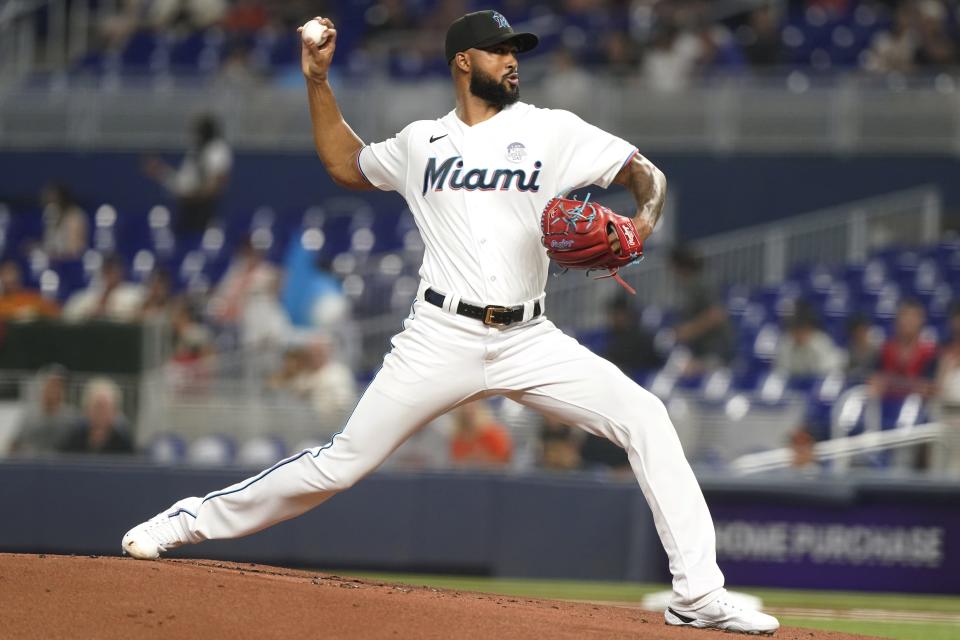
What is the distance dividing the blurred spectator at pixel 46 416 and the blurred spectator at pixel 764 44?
324 inches

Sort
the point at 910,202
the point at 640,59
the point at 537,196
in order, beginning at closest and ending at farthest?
1. the point at 537,196
2. the point at 910,202
3. the point at 640,59

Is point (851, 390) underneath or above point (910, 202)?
underneath

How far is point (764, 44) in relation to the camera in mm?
16281

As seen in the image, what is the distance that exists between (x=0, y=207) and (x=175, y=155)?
204 cm

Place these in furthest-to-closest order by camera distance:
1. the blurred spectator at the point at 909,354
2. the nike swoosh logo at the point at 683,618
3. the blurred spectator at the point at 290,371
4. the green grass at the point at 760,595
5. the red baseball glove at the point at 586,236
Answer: the blurred spectator at the point at 909,354
the blurred spectator at the point at 290,371
the green grass at the point at 760,595
the nike swoosh logo at the point at 683,618
the red baseball glove at the point at 586,236

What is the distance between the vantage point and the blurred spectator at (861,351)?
11.8 meters

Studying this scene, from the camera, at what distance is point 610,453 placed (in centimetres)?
1095

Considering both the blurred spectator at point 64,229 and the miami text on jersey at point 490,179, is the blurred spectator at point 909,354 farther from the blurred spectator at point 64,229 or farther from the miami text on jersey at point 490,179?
the blurred spectator at point 64,229

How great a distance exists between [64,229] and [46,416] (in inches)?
208

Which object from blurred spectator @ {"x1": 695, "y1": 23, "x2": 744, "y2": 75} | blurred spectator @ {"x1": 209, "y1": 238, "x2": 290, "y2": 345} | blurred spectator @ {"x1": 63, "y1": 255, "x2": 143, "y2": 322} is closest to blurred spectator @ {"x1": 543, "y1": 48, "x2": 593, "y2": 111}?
blurred spectator @ {"x1": 695, "y1": 23, "x2": 744, "y2": 75}

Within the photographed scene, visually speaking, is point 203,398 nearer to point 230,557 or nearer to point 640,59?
point 230,557

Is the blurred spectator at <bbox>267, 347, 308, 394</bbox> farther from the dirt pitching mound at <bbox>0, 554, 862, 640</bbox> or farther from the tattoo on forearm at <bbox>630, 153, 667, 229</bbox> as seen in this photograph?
the tattoo on forearm at <bbox>630, 153, 667, 229</bbox>

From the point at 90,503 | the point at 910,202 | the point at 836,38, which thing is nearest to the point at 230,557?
the point at 90,503

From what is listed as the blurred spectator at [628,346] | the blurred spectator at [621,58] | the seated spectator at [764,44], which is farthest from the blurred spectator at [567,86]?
the blurred spectator at [628,346]
